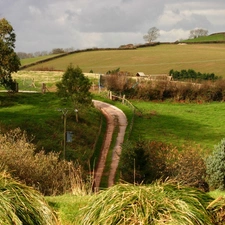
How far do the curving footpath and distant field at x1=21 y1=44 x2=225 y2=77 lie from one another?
94.0 feet

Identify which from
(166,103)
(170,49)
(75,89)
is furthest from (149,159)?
(170,49)

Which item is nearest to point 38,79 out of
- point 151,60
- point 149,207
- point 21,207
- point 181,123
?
point 181,123

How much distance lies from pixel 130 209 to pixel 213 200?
1.19 metres

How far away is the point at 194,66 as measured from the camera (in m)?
79.3

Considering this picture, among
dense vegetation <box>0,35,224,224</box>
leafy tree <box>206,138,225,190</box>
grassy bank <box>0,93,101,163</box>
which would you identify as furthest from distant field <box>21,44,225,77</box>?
leafy tree <box>206,138,225,190</box>

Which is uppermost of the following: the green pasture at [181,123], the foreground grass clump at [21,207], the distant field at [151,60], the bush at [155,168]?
the foreground grass clump at [21,207]

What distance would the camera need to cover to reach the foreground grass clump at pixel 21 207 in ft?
15.3

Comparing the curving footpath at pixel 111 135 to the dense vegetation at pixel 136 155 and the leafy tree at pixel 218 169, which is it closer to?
the dense vegetation at pixel 136 155

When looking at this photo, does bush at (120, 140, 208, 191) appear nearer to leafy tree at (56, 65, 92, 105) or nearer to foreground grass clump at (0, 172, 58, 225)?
leafy tree at (56, 65, 92, 105)

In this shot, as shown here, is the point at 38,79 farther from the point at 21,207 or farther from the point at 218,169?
the point at 21,207

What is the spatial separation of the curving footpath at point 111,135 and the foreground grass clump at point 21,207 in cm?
2033

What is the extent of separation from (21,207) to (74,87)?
1524 inches

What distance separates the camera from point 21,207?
4887 millimetres

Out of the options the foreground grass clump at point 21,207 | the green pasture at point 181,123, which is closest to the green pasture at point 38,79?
the green pasture at point 181,123
